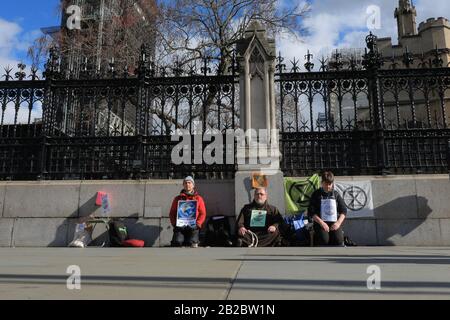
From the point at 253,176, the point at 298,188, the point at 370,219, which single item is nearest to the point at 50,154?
the point at 253,176

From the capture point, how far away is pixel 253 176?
999cm

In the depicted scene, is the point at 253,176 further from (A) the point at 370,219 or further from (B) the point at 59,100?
(B) the point at 59,100

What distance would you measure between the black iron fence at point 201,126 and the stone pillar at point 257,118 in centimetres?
35

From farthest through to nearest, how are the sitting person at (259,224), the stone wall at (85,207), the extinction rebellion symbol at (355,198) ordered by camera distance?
the stone wall at (85,207)
the extinction rebellion symbol at (355,198)
the sitting person at (259,224)

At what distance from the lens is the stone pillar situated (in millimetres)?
10031

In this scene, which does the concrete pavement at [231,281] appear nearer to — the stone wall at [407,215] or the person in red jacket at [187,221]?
the person in red jacket at [187,221]

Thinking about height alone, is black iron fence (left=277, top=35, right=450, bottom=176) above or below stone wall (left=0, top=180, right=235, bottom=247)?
above

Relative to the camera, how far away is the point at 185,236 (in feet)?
30.9

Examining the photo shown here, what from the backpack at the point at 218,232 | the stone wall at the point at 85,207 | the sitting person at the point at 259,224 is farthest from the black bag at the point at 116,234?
the sitting person at the point at 259,224

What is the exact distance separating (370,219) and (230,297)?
776 cm

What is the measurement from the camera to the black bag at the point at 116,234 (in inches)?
387

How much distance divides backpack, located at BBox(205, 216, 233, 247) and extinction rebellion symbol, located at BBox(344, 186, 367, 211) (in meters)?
2.78

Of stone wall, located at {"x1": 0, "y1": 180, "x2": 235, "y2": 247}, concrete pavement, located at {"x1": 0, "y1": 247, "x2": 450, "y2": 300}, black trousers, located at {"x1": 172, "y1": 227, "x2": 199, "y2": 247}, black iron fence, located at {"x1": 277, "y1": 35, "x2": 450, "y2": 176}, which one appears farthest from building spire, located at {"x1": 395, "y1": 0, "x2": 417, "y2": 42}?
concrete pavement, located at {"x1": 0, "y1": 247, "x2": 450, "y2": 300}

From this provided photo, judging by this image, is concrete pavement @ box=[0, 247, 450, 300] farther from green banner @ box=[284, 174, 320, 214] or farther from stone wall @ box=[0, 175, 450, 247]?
stone wall @ box=[0, 175, 450, 247]
